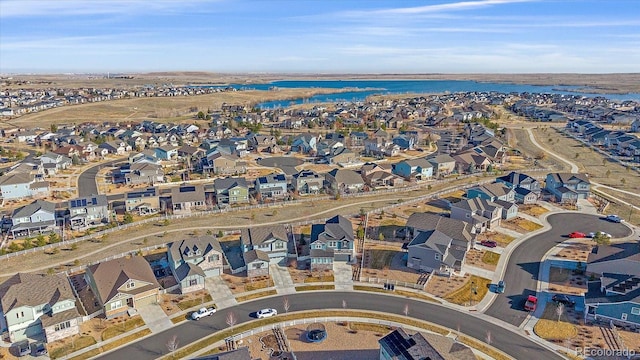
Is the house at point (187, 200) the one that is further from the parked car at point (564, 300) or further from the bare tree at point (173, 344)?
the parked car at point (564, 300)

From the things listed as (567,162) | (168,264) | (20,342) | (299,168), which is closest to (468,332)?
(168,264)

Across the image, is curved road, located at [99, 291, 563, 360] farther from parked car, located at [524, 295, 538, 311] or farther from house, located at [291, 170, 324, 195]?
house, located at [291, 170, 324, 195]

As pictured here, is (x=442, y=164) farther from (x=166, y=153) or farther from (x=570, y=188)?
(x=166, y=153)

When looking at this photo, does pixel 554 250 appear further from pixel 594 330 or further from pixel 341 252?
pixel 341 252

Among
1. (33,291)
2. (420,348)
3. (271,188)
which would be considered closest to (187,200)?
(271,188)

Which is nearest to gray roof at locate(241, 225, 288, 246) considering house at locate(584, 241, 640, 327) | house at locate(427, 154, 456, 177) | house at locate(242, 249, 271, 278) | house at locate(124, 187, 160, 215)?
house at locate(242, 249, 271, 278)
